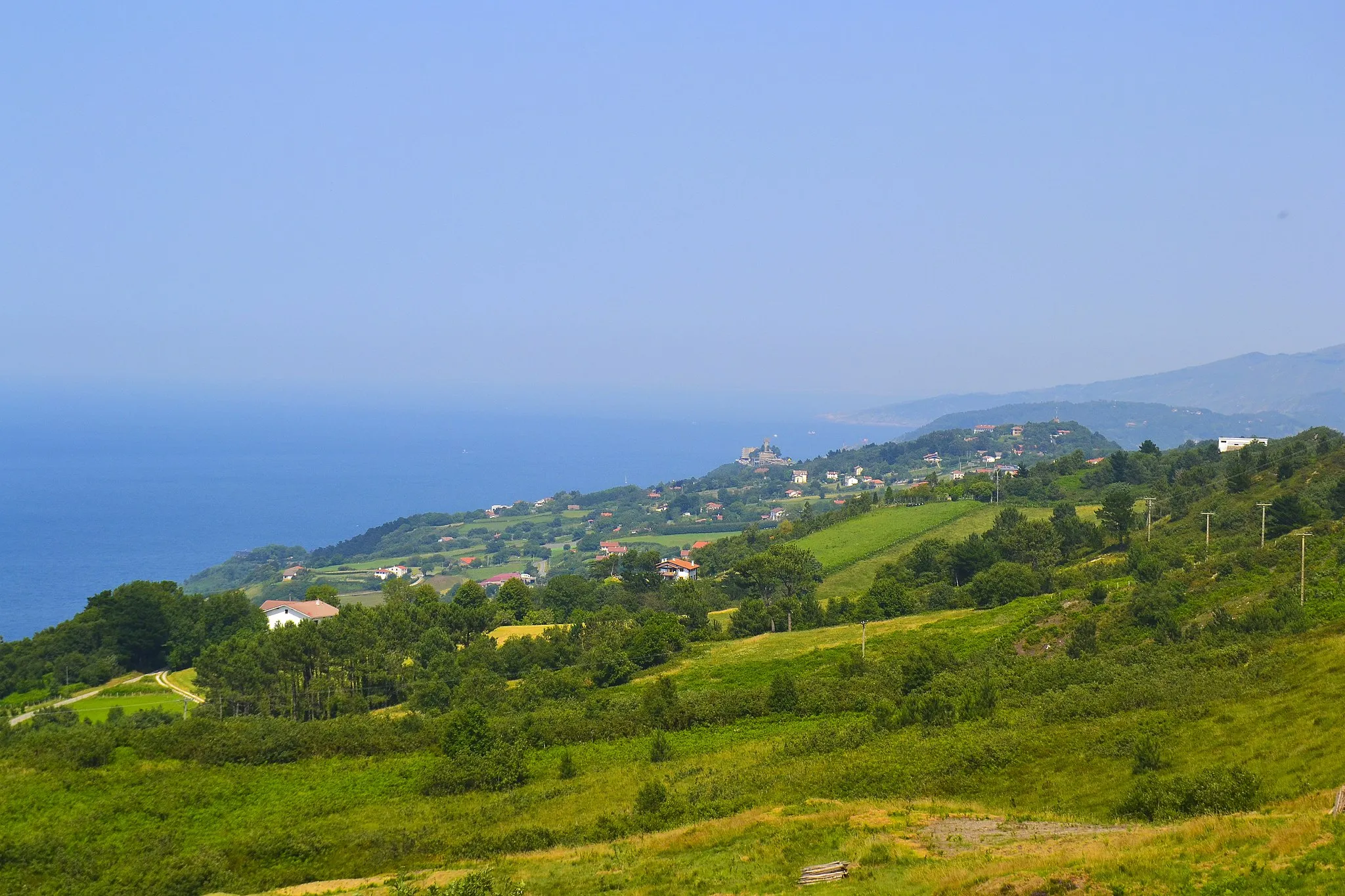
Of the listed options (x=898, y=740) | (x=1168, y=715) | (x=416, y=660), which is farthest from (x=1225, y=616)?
(x=416, y=660)

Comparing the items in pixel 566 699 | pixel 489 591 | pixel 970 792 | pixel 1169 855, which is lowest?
pixel 489 591

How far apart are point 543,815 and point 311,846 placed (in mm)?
5706

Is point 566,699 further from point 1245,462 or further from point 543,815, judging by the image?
point 1245,462

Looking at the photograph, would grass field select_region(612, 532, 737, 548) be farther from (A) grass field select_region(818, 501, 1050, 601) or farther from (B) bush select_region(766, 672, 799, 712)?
(B) bush select_region(766, 672, 799, 712)

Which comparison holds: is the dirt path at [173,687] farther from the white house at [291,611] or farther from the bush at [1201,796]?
the bush at [1201,796]

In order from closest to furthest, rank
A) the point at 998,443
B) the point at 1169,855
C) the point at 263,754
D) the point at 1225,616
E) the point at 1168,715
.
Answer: the point at 1169,855 → the point at 1168,715 → the point at 263,754 → the point at 1225,616 → the point at 998,443

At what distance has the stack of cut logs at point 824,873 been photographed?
16016 millimetres

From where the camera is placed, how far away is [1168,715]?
24.5 meters

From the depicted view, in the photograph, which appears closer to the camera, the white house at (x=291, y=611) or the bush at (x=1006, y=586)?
the bush at (x=1006, y=586)

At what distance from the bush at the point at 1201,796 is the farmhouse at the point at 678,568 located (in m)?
65.1

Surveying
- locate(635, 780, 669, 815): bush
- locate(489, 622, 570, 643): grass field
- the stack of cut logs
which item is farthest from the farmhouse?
the stack of cut logs

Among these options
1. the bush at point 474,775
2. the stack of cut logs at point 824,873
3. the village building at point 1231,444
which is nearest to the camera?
the stack of cut logs at point 824,873

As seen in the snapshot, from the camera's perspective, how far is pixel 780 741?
30.7 meters

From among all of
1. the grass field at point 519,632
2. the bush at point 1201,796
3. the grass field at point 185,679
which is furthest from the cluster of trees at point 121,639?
the bush at point 1201,796
